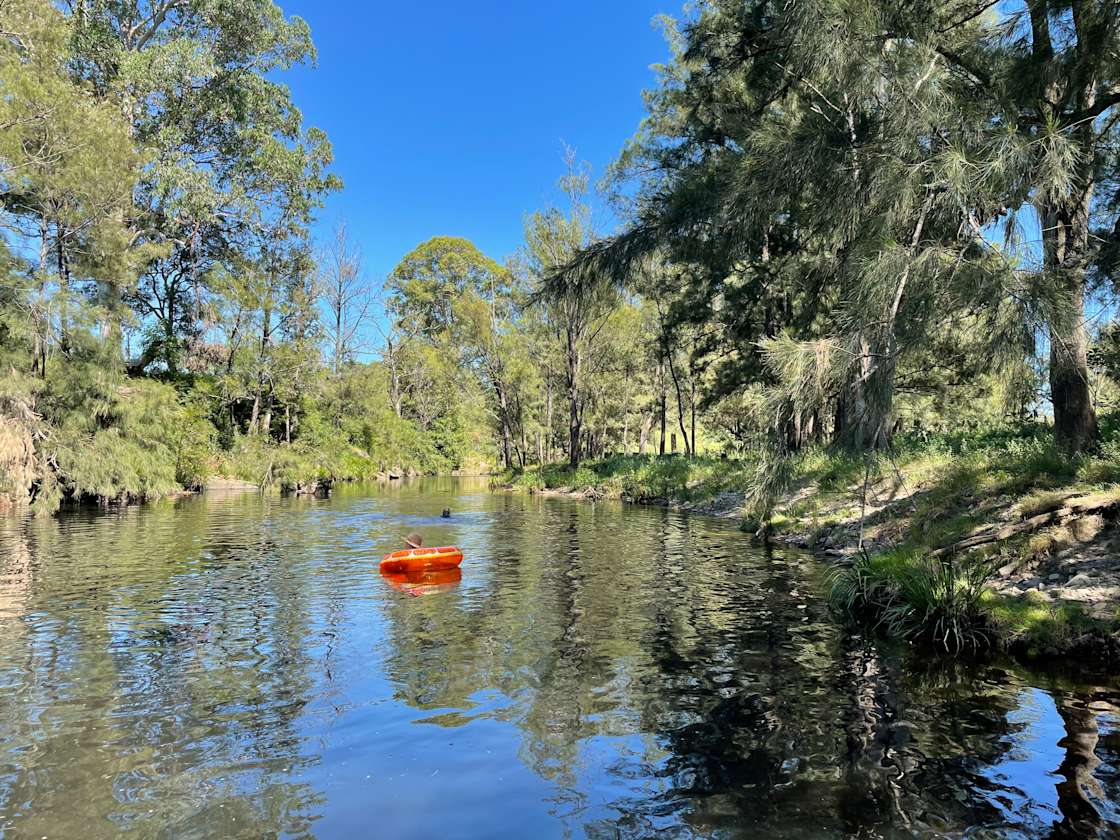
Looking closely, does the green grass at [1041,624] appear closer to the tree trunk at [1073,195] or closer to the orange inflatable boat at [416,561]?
the tree trunk at [1073,195]

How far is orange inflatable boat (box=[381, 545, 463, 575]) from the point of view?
11.8 metres

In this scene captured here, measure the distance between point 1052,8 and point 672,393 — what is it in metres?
40.3

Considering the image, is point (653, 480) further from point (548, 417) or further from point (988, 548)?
point (548, 417)

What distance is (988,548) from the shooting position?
8742mm

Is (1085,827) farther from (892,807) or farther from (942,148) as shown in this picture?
(942,148)

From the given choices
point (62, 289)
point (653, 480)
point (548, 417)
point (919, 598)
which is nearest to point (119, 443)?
point (62, 289)

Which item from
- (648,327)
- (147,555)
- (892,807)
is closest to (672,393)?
A: (648,327)

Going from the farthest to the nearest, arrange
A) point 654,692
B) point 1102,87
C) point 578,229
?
point 578,229, point 1102,87, point 654,692

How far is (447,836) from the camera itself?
409 centimetres

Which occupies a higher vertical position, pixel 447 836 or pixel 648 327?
pixel 648 327

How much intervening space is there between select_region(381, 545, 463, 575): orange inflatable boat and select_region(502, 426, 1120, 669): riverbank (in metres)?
5.72

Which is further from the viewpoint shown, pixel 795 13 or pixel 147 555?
pixel 147 555

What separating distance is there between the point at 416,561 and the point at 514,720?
6474mm

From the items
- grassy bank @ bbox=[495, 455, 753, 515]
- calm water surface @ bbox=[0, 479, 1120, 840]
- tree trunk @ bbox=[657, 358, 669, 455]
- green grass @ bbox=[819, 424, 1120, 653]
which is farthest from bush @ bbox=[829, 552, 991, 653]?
tree trunk @ bbox=[657, 358, 669, 455]
